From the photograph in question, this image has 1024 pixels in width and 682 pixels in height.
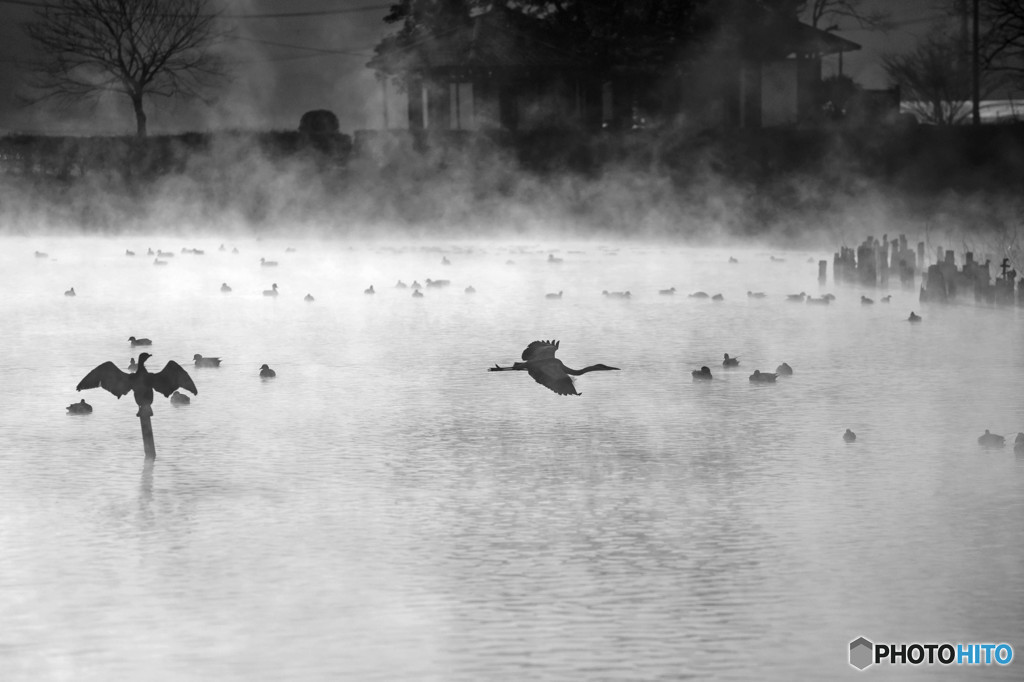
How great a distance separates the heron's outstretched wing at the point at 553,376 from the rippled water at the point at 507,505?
0.68ft

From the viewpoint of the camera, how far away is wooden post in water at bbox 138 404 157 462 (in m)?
9.14

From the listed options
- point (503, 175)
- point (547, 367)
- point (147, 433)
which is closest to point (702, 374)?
point (547, 367)

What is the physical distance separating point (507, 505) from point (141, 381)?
2211 millimetres

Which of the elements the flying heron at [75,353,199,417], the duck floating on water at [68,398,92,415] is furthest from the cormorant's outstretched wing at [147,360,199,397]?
the duck floating on water at [68,398,92,415]

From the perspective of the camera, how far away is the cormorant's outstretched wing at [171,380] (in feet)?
29.5

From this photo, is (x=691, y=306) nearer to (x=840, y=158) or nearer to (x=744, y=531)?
(x=744, y=531)

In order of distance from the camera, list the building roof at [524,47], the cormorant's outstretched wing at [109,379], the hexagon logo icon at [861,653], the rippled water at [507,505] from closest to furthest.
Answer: the hexagon logo icon at [861,653]
the rippled water at [507,505]
the cormorant's outstretched wing at [109,379]
the building roof at [524,47]

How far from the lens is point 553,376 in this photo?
10.7m

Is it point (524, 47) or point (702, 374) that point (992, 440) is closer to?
point (702, 374)

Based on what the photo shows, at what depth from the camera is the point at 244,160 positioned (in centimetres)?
4041

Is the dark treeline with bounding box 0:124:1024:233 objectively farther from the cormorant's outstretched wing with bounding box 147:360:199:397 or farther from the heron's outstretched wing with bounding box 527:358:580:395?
the cormorant's outstretched wing with bounding box 147:360:199:397

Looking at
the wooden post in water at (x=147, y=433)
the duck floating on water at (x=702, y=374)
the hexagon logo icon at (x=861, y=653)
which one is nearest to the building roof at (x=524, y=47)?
the duck floating on water at (x=702, y=374)

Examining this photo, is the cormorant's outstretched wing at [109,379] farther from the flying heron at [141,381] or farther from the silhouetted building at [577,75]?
the silhouetted building at [577,75]

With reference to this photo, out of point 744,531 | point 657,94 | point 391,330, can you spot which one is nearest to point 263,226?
point 657,94
